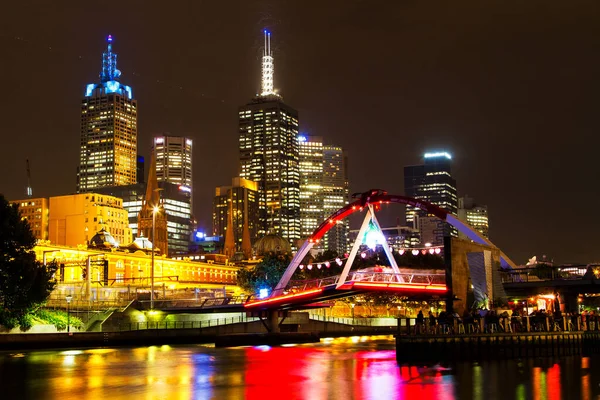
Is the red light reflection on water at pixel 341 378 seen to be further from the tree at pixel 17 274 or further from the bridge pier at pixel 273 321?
the bridge pier at pixel 273 321

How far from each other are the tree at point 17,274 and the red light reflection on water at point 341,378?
24.4 meters

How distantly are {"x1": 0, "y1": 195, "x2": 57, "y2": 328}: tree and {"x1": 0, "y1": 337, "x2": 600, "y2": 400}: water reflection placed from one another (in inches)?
366

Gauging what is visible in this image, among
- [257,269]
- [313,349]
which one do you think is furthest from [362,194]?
[257,269]

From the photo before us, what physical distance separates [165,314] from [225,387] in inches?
2245

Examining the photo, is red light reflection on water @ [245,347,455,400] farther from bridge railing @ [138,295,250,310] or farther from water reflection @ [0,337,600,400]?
bridge railing @ [138,295,250,310]

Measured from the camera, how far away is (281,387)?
43125 millimetres

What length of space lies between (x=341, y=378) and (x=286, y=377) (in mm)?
3542

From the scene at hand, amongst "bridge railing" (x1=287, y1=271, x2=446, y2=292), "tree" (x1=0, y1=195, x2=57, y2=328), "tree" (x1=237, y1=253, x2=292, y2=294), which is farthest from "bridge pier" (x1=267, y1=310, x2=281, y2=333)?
"tree" (x1=237, y1=253, x2=292, y2=294)

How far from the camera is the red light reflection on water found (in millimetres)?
39938

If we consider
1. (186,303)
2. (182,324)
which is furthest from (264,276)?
(182,324)

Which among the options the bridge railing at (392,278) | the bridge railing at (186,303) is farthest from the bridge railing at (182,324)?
the bridge railing at (392,278)

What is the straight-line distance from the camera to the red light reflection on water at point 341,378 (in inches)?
1572

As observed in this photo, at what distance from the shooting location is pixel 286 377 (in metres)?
48.5

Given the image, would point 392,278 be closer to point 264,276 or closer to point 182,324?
point 182,324
